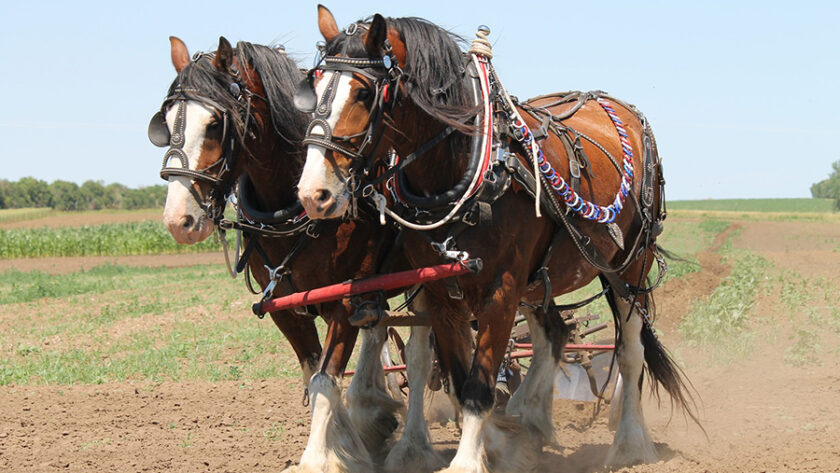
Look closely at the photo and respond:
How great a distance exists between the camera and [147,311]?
45.1 feet

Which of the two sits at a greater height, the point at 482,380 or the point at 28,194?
the point at 28,194

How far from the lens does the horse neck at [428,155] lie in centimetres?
403

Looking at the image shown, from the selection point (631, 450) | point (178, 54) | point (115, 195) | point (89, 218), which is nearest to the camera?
point (178, 54)

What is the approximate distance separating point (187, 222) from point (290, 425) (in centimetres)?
271

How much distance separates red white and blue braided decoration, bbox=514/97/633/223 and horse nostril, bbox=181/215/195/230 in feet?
5.09

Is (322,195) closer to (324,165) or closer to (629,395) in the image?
(324,165)

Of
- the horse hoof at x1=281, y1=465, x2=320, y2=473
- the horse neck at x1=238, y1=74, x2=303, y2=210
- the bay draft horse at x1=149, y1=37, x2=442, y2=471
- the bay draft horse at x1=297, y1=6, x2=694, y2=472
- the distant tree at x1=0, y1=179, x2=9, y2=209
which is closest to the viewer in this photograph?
the bay draft horse at x1=297, y1=6, x2=694, y2=472

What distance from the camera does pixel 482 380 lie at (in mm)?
4113

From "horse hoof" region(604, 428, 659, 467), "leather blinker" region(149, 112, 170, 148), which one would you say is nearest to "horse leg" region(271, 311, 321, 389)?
"leather blinker" region(149, 112, 170, 148)

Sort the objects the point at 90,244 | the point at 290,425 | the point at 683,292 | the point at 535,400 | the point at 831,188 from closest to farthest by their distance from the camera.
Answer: the point at 535,400 < the point at 290,425 < the point at 683,292 < the point at 90,244 < the point at 831,188

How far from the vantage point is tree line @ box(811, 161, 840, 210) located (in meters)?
96.4

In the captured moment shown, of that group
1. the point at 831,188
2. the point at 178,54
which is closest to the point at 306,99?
the point at 178,54

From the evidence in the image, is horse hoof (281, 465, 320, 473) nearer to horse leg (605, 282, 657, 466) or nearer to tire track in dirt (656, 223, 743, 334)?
horse leg (605, 282, 657, 466)

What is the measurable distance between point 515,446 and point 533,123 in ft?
5.44
